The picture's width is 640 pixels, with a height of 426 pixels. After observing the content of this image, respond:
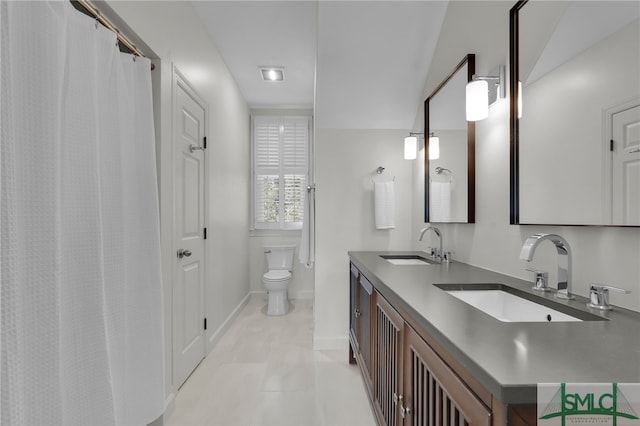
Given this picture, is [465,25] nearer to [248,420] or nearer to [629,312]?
[629,312]

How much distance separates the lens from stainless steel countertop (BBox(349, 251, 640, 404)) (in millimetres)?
538

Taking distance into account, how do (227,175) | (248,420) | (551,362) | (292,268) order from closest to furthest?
(551,362) < (248,420) < (227,175) < (292,268)

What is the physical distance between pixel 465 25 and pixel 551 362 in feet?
6.46

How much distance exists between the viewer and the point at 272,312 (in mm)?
3701

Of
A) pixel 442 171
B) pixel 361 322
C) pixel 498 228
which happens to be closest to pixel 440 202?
pixel 442 171

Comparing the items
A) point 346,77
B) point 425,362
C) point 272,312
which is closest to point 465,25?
point 346,77

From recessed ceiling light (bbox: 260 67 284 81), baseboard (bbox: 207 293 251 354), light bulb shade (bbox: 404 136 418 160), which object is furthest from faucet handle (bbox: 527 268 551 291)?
recessed ceiling light (bbox: 260 67 284 81)

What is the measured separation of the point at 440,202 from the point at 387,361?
1203 millimetres

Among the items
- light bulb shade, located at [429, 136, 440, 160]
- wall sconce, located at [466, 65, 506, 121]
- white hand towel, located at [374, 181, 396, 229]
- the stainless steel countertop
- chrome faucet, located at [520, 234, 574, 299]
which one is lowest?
the stainless steel countertop

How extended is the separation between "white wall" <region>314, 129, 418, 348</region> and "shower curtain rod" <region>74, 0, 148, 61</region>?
4.86 feet

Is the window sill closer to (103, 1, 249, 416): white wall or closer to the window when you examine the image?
the window

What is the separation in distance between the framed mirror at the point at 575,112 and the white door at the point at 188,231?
6.32ft

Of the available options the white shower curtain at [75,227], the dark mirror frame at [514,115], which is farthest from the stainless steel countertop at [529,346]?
the white shower curtain at [75,227]

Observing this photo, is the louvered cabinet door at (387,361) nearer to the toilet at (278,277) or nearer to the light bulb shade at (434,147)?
the light bulb shade at (434,147)
